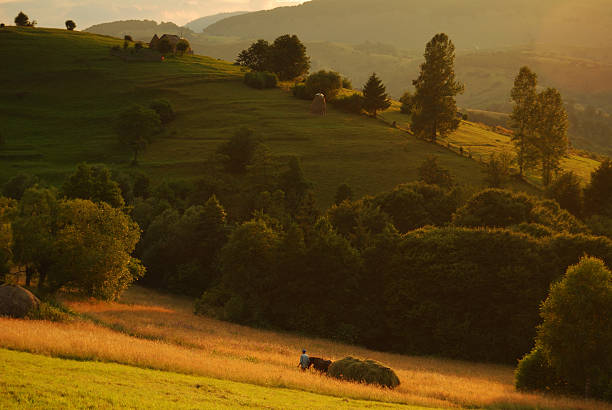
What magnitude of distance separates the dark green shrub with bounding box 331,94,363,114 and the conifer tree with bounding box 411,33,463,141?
66.8 feet

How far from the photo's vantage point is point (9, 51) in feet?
534

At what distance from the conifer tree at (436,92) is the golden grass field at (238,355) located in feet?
237

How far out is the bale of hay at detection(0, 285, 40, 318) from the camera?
33.5m

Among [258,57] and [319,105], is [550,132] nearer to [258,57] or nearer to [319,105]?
[319,105]

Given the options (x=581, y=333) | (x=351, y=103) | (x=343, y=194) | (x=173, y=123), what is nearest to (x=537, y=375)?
(x=581, y=333)

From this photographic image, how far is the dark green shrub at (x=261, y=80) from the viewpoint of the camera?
146438mm

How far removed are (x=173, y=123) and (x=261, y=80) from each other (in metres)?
35.0

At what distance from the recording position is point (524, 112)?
99.2 m

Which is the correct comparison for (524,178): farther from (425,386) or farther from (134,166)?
(425,386)

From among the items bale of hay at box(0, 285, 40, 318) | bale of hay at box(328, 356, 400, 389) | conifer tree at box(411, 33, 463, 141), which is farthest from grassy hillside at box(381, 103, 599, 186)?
bale of hay at box(0, 285, 40, 318)

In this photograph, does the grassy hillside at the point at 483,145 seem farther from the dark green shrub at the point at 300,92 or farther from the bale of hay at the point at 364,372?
the bale of hay at the point at 364,372

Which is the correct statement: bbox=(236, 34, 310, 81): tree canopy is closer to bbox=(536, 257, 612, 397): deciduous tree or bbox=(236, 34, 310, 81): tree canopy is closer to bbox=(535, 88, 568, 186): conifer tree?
bbox=(535, 88, 568, 186): conifer tree

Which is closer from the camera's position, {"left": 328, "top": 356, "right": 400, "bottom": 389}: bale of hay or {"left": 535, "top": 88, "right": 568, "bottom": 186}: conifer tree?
{"left": 328, "top": 356, "right": 400, "bottom": 389}: bale of hay

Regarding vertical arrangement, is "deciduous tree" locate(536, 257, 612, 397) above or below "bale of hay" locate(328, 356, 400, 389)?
above
